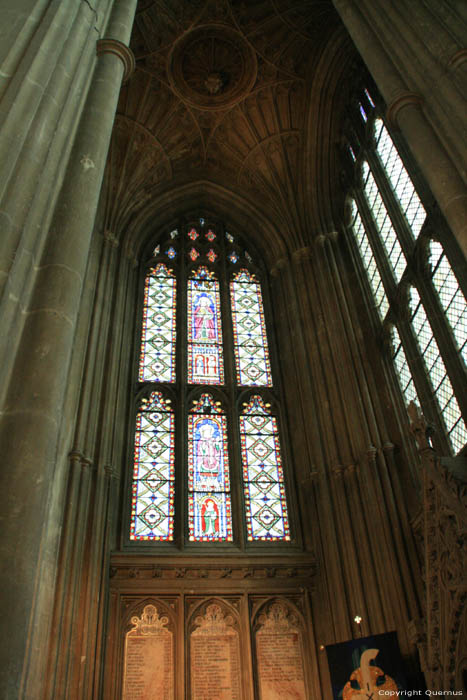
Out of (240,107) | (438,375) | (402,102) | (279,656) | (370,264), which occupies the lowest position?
(279,656)

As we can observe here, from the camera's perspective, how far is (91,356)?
32.6 ft

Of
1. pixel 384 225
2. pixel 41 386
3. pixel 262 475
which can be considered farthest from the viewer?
pixel 384 225

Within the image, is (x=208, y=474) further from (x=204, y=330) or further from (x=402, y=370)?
(x=402, y=370)

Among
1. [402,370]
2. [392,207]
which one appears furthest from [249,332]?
[392,207]

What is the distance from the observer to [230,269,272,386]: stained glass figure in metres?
12.0

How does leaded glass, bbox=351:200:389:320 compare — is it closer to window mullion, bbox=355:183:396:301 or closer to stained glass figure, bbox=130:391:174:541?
window mullion, bbox=355:183:396:301

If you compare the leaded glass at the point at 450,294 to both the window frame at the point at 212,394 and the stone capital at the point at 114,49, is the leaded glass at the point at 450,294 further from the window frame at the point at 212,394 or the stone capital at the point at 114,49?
the stone capital at the point at 114,49

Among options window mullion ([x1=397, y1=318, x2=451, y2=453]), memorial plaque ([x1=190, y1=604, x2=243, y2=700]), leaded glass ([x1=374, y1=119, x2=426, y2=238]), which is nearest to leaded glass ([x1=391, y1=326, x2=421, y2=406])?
window mullion ([x1=397, y1=318, x2=451, y2=453])

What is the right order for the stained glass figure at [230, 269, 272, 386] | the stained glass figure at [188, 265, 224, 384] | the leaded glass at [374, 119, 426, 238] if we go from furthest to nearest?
the stained glass figure at [230, 269, 272, 386], the stained glass figure at [188, 265, 224, 384], the leaded glass at [374, 119, 426, 238]

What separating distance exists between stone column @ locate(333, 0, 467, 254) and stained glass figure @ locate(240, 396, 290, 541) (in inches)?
244

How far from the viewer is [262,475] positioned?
10469 millimetres

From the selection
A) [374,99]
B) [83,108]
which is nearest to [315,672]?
[83,108]

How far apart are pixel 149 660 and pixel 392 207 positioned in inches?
315

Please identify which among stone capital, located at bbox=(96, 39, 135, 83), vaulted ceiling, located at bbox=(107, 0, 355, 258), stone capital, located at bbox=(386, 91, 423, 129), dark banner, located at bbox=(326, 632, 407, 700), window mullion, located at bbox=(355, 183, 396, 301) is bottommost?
dark banner, located at bbox=(326, 632, 407, 700)
